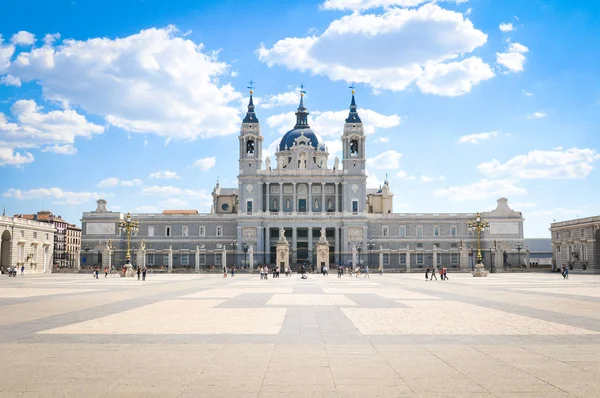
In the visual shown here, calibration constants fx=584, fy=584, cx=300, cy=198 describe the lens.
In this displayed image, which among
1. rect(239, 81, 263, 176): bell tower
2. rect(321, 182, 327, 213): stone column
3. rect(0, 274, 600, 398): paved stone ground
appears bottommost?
rect(0, 274, 600, 398): paved stone ground

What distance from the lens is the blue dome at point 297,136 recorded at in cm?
12075

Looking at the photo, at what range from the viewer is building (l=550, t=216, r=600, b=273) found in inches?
3088

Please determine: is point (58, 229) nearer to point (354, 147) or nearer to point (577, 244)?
point (354, 147)

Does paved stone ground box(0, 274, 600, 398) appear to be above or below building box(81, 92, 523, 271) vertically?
below

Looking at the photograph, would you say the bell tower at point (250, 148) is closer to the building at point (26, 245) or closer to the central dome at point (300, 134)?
the central dome at point (300, 134)

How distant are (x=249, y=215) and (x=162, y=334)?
8808 centimetres

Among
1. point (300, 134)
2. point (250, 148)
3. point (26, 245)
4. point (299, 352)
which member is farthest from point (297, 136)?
point (299, 352)

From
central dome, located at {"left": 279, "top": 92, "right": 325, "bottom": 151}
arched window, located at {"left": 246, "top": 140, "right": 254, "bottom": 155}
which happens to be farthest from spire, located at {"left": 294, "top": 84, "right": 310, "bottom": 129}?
arched window, located at {"left": 246, "top": 140, "right": 254, "bottom": 155}

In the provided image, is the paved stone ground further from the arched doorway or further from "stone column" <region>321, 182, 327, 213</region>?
"stone column" <region>321, 182, 327, 213</region>

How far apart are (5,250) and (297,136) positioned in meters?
60.6

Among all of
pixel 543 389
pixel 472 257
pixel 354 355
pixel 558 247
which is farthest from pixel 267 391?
pixel 472 257

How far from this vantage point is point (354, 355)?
12.9 m

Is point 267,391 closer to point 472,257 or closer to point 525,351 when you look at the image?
point 525,351

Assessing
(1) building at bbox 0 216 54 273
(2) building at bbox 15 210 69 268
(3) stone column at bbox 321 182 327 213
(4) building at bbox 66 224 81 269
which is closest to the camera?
(1) building at bbox 0 216 54 273
